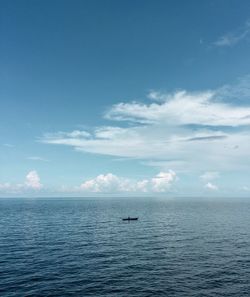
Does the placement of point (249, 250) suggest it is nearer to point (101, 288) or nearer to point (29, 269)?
point (101, 288)

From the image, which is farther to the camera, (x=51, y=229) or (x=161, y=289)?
(x=51, y=229)

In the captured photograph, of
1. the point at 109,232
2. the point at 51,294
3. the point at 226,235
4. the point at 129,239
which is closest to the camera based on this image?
the point at 51,294

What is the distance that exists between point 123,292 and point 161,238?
48.0 metres

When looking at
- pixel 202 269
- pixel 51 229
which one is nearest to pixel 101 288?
pixel 202 269

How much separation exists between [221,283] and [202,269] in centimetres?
793

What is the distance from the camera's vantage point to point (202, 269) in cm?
6103

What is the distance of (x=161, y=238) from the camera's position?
9550 cm

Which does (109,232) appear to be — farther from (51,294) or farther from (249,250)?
(51,294)

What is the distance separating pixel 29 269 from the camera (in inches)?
2393

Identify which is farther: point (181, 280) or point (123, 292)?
point (181, 280)

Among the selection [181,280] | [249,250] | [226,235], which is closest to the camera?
[181,280]

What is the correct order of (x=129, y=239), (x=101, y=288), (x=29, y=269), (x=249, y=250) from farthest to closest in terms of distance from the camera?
(x=129, y=239), (x=249, y=250), (x=29, y=269), (x=101, y=288)

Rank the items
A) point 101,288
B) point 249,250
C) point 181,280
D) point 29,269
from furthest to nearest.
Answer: point 249,250, point 29,269, point 181,280, point 101,288

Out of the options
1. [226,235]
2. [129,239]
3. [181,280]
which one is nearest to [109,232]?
[129,239]
